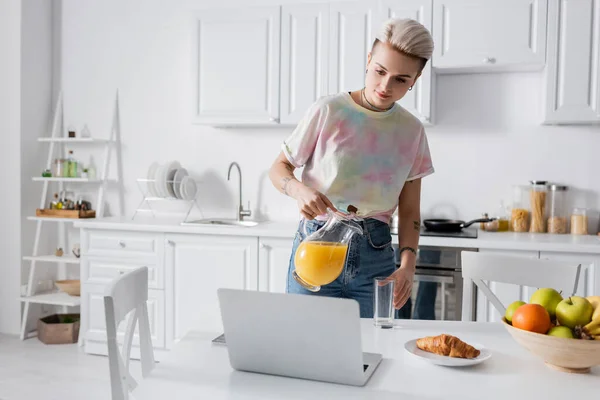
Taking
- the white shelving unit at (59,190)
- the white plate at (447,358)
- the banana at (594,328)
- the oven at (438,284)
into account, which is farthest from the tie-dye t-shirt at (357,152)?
the white shelving unit at (59,190)

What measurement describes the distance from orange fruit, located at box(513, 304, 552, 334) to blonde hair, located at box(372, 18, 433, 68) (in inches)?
27.5

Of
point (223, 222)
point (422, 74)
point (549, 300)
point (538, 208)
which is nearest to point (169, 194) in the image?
point (223, 222)

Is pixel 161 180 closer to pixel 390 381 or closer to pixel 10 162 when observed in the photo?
pixel 10 162

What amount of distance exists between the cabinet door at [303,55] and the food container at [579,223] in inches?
59.1

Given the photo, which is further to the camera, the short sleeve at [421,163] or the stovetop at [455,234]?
the stovetop at [455,234]

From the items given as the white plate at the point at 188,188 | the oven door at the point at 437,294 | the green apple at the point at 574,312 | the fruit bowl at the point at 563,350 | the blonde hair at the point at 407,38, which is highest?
the blonde hair at the point at 407,38

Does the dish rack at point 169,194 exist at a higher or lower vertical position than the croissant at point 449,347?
higher

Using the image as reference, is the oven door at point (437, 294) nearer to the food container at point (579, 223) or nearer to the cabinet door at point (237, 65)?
the food container at point (579, 223)

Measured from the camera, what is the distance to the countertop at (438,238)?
9.70 feet

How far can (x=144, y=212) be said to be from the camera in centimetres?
419

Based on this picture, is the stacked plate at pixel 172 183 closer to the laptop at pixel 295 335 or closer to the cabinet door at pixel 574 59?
the cabinet door at pixel 574 59

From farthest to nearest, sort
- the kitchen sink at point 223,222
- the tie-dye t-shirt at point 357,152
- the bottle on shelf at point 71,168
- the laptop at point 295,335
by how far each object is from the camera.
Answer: the bottle on shelf at point 71,168, the kitchen sink at point 223,222, the tie-dye t-shirt at point 357,152, the laptop at point 295,335

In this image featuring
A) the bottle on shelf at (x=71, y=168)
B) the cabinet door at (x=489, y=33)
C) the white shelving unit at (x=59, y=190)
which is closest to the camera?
the cabinet door at (x=489, y=33)

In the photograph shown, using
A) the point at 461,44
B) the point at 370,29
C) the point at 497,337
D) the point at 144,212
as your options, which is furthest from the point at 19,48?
the point at 497,337
